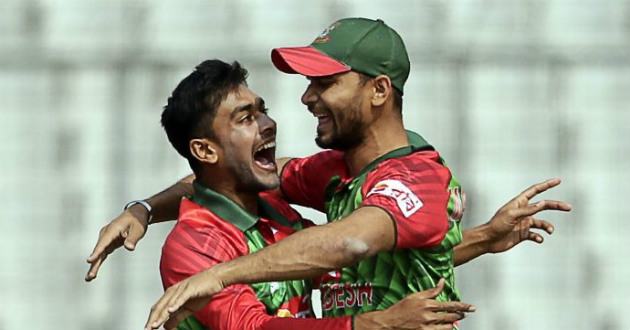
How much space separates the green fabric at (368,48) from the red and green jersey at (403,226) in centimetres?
19

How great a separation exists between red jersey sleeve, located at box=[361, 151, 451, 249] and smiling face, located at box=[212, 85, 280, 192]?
0.36 meters

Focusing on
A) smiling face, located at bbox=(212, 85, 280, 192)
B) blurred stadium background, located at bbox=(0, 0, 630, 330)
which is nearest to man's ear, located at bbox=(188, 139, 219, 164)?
smiling face, located at bbox=(212, 85, 280, 192)

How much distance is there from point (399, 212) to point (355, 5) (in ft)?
8.66

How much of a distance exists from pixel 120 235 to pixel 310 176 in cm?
52

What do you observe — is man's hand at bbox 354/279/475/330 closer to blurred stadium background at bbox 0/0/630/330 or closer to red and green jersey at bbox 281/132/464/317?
red and green jersey at bbox 281/132/464/317

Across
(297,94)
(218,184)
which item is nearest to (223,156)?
(218,184)

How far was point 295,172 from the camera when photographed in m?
4.00

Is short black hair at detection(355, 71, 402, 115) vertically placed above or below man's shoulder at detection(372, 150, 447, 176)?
above

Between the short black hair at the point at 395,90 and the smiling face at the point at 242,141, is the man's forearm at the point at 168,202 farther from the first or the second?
the short black hair at the point at 395,90

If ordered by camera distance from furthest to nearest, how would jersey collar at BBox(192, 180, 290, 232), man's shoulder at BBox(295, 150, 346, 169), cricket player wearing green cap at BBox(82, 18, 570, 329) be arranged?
man's shoulder at BBox(295, 150, 346, 169) < jersey collar at BBox(192, 180, 290, 232) < cricket player wearing green cap at BBox(82, 18, 570, 329)

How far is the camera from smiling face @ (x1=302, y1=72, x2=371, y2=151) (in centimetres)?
357

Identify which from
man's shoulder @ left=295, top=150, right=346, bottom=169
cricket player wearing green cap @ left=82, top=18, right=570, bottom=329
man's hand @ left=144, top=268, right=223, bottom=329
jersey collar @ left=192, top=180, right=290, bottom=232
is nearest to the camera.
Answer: man's hand @ left=144, top=268, right=223, bottom=329

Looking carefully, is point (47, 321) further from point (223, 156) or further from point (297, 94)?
point (223, 156)

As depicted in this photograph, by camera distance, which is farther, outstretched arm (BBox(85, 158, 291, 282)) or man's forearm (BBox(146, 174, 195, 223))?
man's forearm (BBox(146, 174, 195, 223))
